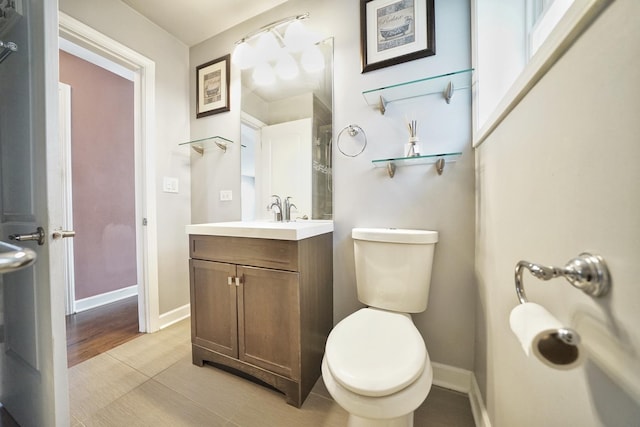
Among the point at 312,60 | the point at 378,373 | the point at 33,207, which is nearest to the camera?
the point at 378,373

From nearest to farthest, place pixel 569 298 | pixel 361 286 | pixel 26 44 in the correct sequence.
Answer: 1. pixel 569 298
2. pixel 26 44
3. pixel 361 286

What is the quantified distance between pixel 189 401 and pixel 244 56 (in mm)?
2159

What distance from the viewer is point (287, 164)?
1574 millimetres

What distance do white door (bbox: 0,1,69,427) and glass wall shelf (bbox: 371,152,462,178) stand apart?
133cm

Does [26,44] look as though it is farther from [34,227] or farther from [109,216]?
[109,216]

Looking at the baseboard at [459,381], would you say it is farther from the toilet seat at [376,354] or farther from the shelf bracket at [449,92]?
the shelf bracket at [449,92]

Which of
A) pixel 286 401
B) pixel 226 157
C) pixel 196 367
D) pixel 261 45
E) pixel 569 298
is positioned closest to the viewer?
pixel 569 298

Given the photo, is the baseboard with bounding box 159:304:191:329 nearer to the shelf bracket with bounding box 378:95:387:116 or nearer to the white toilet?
the white toilet

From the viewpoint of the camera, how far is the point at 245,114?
68.2 inches

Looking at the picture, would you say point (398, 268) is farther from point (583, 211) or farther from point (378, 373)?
point (583, 211)

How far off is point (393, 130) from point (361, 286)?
872mm

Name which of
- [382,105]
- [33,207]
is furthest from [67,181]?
[382,105]

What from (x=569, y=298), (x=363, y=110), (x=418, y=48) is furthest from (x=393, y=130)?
(x=569, y=298)

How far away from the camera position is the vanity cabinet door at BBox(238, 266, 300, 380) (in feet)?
3.46
